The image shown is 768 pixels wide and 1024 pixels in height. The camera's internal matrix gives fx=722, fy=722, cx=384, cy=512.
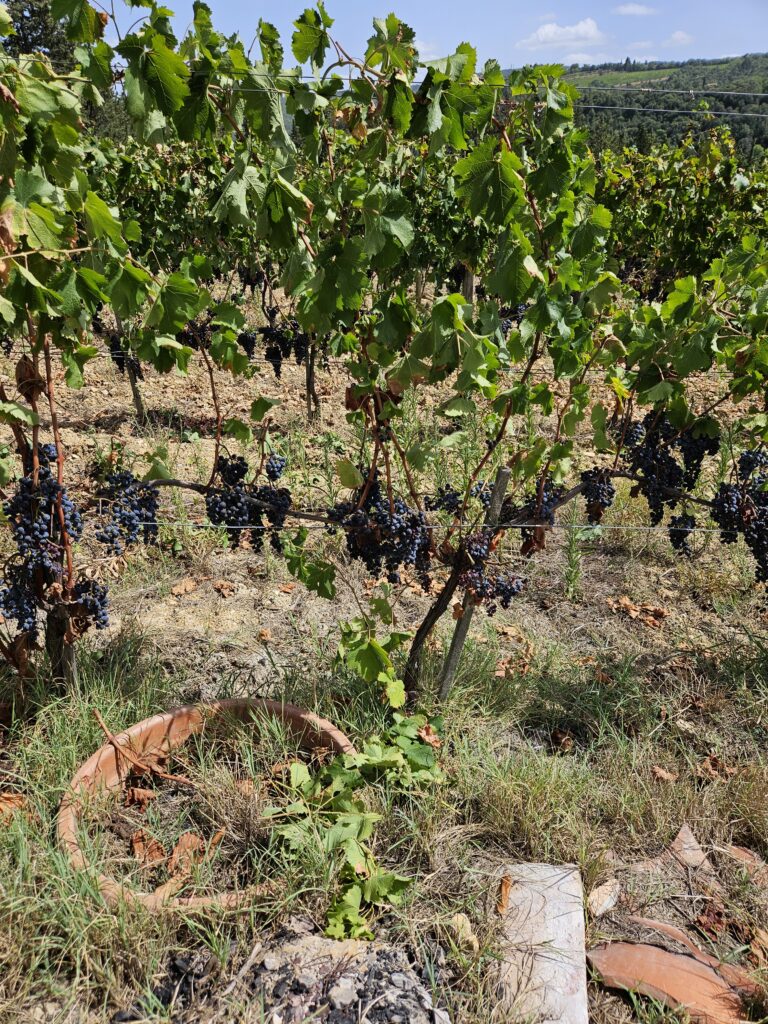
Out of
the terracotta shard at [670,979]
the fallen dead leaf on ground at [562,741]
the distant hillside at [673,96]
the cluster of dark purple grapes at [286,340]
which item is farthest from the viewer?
the distant hillside at [673,96]

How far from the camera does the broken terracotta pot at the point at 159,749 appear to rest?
6.28ft

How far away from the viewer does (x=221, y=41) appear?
6.73ft

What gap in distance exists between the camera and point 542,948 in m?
1.93

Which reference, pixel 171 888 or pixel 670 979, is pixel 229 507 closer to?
pixel 171 888

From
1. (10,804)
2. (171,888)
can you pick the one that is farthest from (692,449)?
(10,804)

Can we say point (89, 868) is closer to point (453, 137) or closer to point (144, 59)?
point (144, 59)

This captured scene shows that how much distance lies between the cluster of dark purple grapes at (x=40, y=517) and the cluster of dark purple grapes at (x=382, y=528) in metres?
0.85

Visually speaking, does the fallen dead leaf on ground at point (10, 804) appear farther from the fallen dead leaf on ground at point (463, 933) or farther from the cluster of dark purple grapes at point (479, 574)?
the cluster of dark purple grapes at point (479, 574)

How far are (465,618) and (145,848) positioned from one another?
1285 millimetres

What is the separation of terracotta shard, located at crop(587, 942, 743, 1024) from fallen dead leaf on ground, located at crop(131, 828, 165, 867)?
1260mm

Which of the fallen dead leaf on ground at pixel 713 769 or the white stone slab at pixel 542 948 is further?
the fallen dead leaf on ground at pixel 713 769

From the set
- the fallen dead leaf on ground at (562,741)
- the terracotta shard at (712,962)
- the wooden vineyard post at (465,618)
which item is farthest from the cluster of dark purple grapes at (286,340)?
the terracotta shard at (712,962)

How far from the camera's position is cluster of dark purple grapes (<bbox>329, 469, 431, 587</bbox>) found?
2.44 m

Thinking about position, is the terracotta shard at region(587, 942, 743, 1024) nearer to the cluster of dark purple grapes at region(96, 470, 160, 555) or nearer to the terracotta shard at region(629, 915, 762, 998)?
the terracotta shard at region(629, 915, 762, 998)
